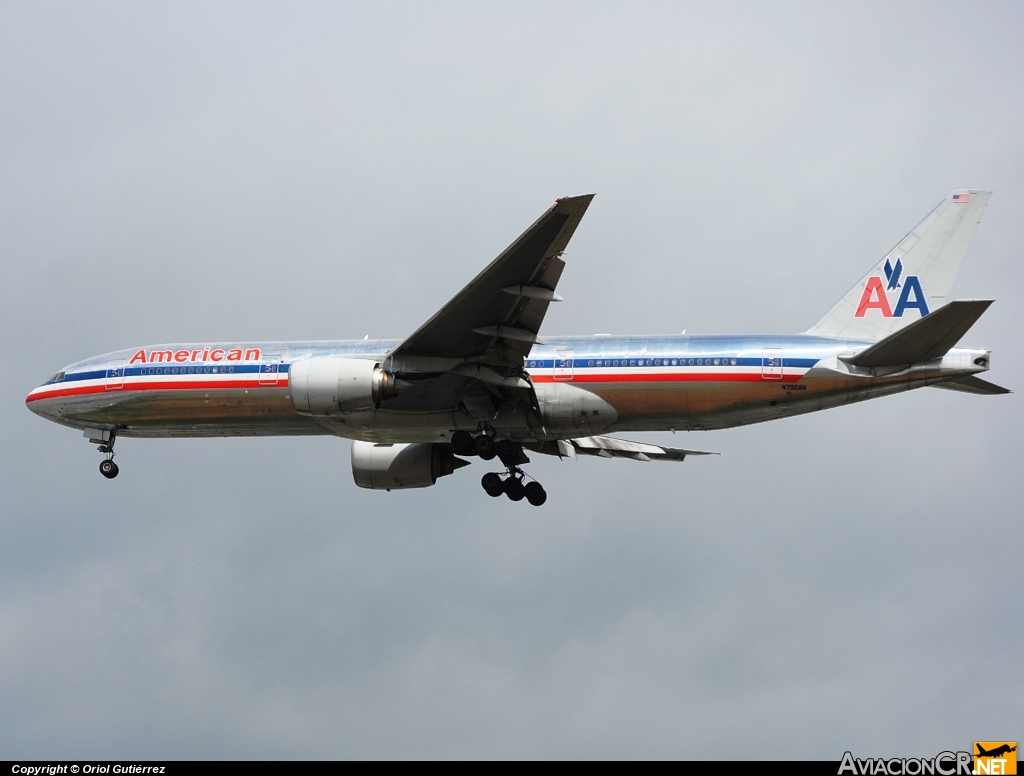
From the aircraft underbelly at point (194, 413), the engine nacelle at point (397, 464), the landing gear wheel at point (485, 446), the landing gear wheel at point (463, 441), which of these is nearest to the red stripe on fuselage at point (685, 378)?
the landing gear wheel at point (485, 446)

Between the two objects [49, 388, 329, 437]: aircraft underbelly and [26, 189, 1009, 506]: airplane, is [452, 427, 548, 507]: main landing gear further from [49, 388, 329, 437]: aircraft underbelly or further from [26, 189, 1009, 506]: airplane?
[49, 388, 329, 437]: aircraft underbelly

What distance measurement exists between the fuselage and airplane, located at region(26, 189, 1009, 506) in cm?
4

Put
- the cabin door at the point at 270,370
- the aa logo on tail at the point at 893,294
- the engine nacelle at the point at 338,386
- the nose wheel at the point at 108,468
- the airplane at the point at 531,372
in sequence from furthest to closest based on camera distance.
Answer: the nose wheel at the point at 108,468, the cabin door at the point at 270,370, the aa logo on tail at the point at 893,294, the engine nacelle at the point at 338,386, the airplane at the point at 531,372

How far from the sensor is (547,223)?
31500mm

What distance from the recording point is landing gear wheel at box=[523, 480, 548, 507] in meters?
40.0

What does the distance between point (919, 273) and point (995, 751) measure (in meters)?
12.8

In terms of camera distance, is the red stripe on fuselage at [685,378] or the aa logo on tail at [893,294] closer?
the red stripe on fuselage at [685,378]

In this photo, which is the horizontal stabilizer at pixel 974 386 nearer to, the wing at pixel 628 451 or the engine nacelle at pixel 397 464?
the wing at pixel 628 451

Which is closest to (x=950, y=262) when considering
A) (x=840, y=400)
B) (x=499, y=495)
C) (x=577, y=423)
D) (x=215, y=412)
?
(x=840, y=400)

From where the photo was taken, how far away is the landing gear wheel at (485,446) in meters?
37.4

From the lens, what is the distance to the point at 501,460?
39.1 metres

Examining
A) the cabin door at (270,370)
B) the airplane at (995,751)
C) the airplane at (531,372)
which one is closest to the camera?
the airplane at (995,751)

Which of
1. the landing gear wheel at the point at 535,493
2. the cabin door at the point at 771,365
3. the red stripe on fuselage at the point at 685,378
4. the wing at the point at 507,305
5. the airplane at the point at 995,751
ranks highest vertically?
the wing at the point at 507,305

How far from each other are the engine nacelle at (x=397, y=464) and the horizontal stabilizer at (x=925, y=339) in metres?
12.8
